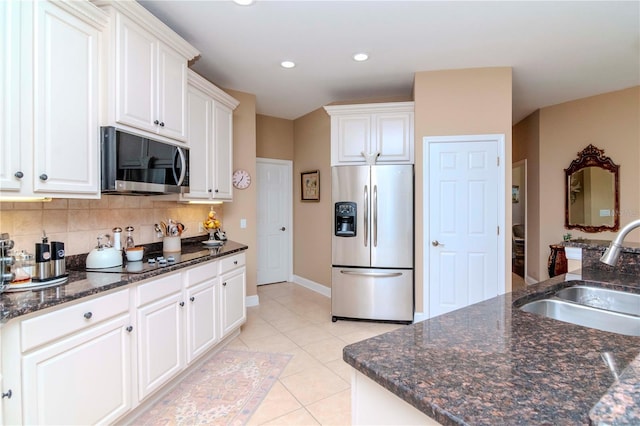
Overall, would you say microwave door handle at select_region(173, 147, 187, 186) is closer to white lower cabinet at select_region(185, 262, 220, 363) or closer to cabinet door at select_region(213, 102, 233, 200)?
cabinet door at select_region(213, 102, 233, 200)

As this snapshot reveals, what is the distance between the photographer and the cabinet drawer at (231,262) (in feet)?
9.26

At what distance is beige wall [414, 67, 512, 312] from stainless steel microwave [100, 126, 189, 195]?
2.43m

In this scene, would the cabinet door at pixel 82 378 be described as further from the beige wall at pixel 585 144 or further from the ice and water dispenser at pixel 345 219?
the beige wall at pixel 585 144

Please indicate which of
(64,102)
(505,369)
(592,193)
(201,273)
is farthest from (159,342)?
(592,193)

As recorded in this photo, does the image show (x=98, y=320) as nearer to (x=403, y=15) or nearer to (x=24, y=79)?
(x=24, y=79)

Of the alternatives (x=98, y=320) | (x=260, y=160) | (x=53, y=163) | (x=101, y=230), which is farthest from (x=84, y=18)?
(x=260, y=160)

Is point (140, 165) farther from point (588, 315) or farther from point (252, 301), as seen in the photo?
point (588, 315)

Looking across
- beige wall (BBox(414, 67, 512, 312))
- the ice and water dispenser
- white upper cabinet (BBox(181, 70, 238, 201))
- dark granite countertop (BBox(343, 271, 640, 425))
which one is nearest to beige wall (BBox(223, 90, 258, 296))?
white upper cabinet (BBox(181, 70, 238, 201))

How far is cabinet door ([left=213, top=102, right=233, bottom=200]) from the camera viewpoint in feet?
10.6

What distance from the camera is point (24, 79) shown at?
1.54m

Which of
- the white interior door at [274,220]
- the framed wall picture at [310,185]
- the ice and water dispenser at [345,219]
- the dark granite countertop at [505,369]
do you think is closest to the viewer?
the dark granite countertop at [505,369]

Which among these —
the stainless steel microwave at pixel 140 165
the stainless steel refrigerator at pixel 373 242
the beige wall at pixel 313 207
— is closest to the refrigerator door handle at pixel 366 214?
the stainless steel refrigerator at pixel 373 242

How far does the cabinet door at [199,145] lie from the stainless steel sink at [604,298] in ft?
9.17

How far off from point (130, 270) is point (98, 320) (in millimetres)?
397
